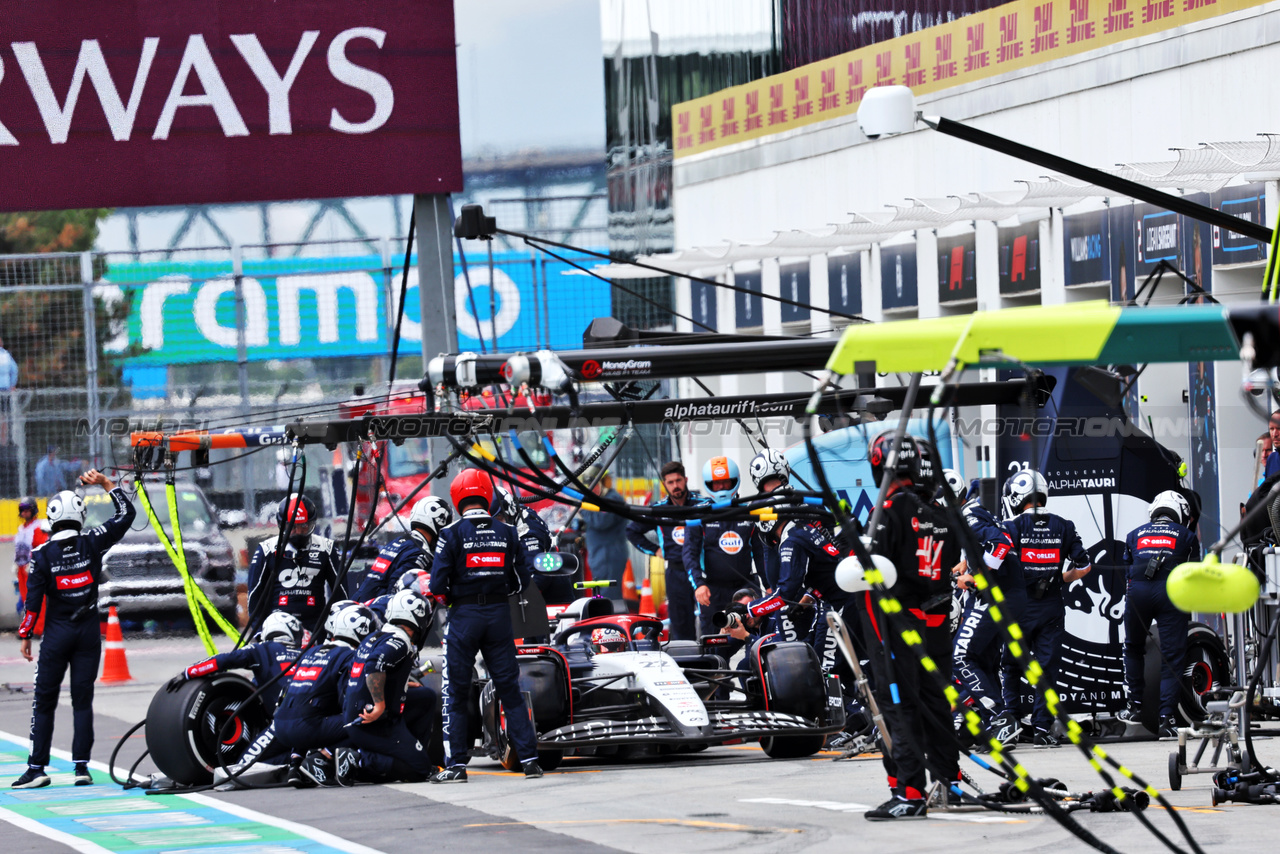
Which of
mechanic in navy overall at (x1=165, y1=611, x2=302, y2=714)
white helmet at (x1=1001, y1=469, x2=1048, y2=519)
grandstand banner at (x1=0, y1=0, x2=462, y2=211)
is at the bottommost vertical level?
mechanic in navy overall at (x1=165, y1=611, x2=302, y2=714)

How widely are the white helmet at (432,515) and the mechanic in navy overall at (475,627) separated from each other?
37.0 inches

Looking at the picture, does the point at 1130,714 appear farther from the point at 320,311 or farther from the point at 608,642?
the point at 320,311

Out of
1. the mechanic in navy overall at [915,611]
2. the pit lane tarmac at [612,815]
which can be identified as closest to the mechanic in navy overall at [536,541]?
the pit lane tarmac at [612,815]

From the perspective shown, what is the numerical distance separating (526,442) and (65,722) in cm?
1068

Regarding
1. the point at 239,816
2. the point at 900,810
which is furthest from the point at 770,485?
the point at 239,816

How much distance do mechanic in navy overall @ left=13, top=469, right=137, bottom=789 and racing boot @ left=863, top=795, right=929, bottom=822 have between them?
18.4 ft

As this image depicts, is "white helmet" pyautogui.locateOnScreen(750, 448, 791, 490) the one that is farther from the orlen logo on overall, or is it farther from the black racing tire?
the black racing tire

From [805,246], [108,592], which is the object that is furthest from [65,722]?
[805,246]

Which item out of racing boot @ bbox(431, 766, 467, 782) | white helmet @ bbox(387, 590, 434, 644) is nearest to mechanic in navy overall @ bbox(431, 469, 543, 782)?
racing boot @ bbox(431, 766, 467, 782)

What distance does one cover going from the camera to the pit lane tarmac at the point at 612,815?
8.91 metres

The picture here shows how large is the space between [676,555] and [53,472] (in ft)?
30.2

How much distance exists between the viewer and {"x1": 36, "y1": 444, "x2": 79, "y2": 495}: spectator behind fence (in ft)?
72.2

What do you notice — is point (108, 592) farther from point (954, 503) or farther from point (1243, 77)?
point (954, 503)

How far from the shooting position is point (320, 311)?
26.9 metres
